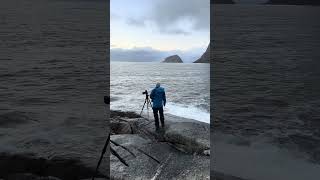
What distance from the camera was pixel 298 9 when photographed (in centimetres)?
694

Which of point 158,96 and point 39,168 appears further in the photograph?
point 158,96

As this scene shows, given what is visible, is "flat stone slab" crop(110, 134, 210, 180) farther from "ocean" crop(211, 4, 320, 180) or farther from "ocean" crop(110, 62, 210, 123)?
"ocean" crop(110, 62, 210, 123)

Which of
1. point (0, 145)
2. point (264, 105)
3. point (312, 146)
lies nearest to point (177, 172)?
point (264, 105)

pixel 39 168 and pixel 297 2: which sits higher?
pixel 297 2

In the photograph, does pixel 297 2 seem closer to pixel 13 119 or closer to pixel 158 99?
pixel 158 99

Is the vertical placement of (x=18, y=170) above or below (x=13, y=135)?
below

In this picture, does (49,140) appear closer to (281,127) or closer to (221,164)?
(221,164)

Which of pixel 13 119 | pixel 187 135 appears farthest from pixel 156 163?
pixel 13 119

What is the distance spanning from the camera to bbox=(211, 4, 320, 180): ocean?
696 cm

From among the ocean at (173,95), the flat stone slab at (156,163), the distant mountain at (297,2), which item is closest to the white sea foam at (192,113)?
the ocean at (173,95)

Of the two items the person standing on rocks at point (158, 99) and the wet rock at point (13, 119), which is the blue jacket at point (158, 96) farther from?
the wet rock at point (13, 119)

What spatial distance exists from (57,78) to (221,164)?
3.20 m

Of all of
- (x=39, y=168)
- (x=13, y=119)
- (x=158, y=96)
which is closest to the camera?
(x=13, y=119)

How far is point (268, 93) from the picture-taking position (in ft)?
24.0
